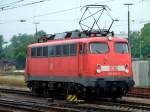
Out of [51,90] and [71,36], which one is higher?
[71,36]

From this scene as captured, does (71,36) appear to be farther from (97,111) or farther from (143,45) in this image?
(143,45)

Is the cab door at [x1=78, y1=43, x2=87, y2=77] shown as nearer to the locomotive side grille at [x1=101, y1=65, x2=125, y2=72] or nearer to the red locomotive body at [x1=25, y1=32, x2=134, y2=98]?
the red locomotive body at [x1=25, y1=32, x2=134, y2=98]

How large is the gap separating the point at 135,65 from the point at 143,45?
95884 mm

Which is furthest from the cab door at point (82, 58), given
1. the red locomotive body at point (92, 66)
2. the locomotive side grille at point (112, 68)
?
the locomotive side grille at point (112, 68)

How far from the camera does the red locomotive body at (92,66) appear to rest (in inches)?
894

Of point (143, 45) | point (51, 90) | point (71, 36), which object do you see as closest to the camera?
point (71, 36)

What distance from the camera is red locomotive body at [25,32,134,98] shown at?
22.7m

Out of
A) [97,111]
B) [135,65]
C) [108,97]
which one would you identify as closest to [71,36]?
[108,97]

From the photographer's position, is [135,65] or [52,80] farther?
[135,65]

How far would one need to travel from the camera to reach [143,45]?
130 meters

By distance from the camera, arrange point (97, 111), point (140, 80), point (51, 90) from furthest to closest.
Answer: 1. point (140, 80)
2. point (51, 90)
3. point (97, 111)

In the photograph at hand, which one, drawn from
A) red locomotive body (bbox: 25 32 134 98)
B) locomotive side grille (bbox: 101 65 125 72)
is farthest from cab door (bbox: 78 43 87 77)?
locomotive side grille (bbox: 101 65 125 72)

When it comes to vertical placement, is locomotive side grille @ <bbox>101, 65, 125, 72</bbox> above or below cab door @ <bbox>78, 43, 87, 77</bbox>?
below

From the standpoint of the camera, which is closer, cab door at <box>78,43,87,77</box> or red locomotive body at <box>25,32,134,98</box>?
red locomotive body at <box>25,32,134,98</box>
